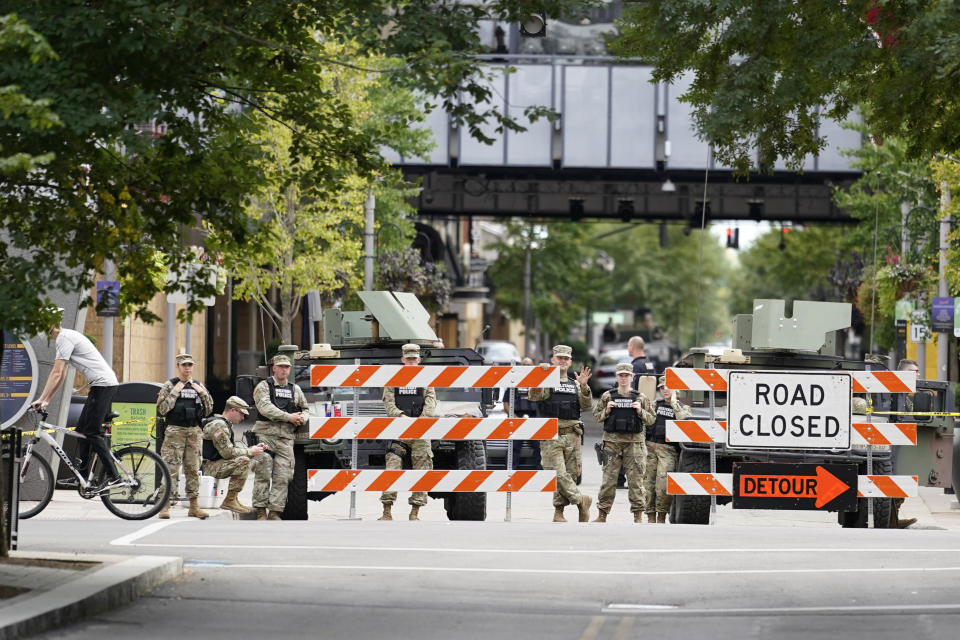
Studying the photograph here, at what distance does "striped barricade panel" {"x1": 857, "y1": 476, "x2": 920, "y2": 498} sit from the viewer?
15.0 metres

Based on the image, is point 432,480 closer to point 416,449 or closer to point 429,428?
point 429,428

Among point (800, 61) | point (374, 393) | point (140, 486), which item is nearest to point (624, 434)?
point (374, 393)

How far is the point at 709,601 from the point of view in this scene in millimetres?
10234

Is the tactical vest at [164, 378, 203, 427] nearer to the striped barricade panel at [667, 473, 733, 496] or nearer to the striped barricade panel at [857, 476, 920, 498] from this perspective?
the striped barricade panel at [667, 473, 733, 496]

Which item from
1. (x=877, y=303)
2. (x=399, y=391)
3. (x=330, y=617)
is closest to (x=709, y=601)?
(x=330, y=617)

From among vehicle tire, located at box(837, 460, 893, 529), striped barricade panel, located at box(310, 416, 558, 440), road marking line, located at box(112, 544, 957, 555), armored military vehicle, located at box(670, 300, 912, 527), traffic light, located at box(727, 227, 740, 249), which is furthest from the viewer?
traffic light, located at box(727, 227, 740, 249)

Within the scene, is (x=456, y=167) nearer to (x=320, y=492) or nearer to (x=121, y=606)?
(x=320, y=492)

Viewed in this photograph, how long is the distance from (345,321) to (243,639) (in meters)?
10.6

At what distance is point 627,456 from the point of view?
16.4 meters

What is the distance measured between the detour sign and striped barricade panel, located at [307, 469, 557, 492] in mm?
1737

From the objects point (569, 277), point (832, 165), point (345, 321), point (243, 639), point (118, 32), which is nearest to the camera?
point (243, 639)

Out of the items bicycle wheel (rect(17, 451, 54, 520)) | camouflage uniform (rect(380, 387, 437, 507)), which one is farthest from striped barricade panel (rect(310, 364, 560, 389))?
bicycle wheel (rect(17, 451, 54, 520))

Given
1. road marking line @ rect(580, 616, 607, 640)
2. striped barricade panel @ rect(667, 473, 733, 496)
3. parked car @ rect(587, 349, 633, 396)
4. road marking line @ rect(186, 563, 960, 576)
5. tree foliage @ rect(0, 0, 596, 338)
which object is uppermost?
tree foliage @ rect(0, 0, 596, 338)

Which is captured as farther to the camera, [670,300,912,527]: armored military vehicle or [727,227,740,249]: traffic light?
[727,227,740,249]: traffic light
